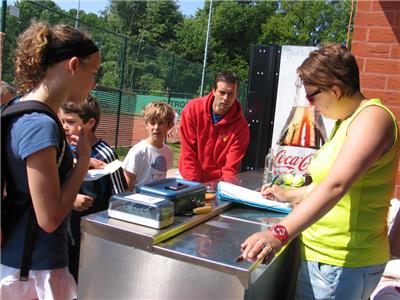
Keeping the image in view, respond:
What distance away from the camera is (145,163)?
3.33 m

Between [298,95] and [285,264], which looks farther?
[298,95]

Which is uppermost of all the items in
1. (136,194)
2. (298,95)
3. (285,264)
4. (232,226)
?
(298,95)

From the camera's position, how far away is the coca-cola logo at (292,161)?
3.54m

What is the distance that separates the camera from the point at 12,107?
159 cm

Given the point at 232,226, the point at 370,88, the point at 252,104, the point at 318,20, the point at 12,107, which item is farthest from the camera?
the point at 318,20

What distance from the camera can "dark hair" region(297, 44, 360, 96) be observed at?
165 cm

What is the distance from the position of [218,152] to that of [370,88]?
4.24ft

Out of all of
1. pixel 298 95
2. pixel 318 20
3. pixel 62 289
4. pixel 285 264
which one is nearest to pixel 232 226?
pixel 285 264

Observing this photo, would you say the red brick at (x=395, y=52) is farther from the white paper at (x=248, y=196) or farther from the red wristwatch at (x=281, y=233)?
the red wristwatch at (x=281, y=233)

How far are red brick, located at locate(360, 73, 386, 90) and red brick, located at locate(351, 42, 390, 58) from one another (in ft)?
0.52

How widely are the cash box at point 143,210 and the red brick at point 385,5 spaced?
99.7 inches

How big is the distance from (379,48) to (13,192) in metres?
2.76

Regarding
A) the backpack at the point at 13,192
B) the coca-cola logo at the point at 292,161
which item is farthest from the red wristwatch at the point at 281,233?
the coca-cola logo at the point at 292,161

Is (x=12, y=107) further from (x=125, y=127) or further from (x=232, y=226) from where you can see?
(x=125, y=127)
